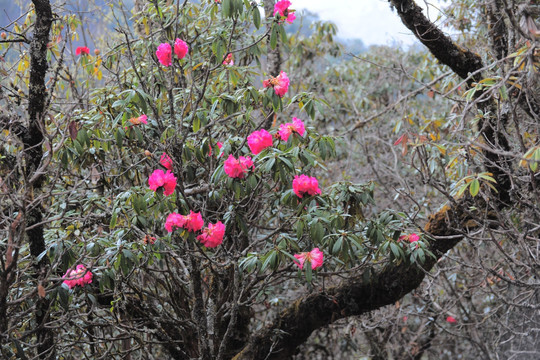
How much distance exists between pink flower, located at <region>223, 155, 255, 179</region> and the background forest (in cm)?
1

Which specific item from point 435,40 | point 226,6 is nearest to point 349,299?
point 435,40

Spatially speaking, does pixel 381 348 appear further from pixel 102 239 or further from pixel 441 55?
pixel 102 239

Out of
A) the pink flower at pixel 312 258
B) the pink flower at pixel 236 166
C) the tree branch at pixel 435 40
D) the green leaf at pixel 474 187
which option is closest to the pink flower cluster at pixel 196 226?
the pink flower at pixel 236 166

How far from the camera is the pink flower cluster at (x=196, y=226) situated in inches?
86.4

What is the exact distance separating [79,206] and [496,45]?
8.51ft

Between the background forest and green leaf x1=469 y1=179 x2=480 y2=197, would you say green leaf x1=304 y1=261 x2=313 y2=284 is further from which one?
green leaf x1=469 y1=179 x2=480 y2=197

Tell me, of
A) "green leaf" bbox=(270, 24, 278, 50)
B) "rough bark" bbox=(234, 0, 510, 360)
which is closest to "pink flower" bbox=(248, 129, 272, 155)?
"green leaf" bbox=(270, 24, 278, 50)

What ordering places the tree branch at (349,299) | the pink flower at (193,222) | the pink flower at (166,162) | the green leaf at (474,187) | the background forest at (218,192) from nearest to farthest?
the green leaf at (474,187)
the background forest at (218,192)
the pink flower at (193,222)
the pink flower at (166,162)
the tree branch at (349,299)

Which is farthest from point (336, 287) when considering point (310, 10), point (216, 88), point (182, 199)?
point (310, 10)

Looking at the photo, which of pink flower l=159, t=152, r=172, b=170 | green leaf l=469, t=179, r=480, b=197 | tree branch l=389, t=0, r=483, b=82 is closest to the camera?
green leaf l=469, t=179, r=480, b=197

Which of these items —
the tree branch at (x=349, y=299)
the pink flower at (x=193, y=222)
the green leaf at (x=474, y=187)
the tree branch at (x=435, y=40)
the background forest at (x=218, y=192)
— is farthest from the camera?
the tree branch at (x=349, y=299)

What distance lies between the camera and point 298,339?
3.24 m

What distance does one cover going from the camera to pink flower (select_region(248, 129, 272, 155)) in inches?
89.2

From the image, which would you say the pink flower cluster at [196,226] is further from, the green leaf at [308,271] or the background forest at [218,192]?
the green leaf at [308,271]
